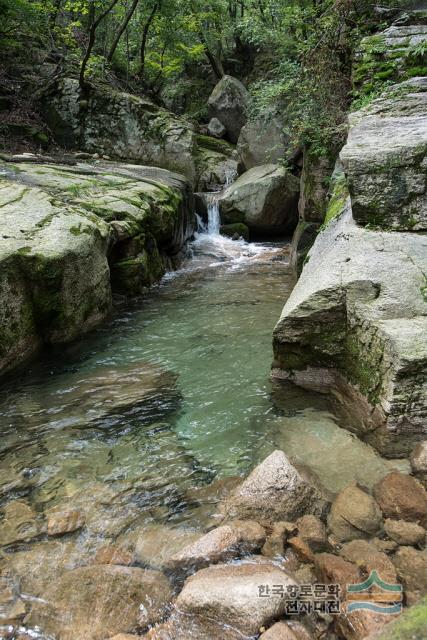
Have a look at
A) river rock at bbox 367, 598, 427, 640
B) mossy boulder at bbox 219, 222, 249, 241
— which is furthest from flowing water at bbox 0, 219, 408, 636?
mossy boulder at bbox 219, 222, 249, 241

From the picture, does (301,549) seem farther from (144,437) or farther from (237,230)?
(237,230)

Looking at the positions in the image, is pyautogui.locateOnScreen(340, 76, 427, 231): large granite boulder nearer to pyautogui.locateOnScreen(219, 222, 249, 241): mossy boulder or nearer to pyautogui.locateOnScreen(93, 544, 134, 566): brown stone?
pyautogui.locateOnScreen(93, 544, 134, 566): brown stone

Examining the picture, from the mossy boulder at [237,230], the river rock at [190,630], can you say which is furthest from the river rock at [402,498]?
the mossy boulder at [237,230]

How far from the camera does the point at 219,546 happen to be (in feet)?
9.43

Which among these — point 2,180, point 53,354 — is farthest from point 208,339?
point 2,180

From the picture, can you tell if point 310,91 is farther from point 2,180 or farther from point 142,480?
point 142,480

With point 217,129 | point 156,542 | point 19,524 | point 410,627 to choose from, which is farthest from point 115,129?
point 410,627

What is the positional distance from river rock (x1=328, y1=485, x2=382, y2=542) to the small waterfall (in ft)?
39.6

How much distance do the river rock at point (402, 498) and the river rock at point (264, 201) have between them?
11.2 metres

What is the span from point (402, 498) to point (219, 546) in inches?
51.4

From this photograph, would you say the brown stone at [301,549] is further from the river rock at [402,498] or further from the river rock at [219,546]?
the river rock at [402,498]

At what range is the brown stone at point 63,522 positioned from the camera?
3.21 meters

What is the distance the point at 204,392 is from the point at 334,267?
6.67 ft

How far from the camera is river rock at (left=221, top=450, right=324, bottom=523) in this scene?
3090mm
